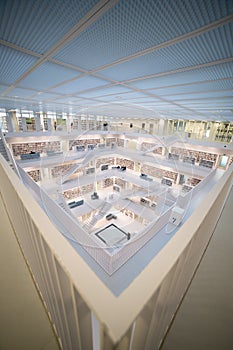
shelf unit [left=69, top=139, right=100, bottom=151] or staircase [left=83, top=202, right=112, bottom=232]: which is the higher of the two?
shelf unit [left=69, top=139, right=100, bottom=151]

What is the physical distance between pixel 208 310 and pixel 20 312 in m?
1.64

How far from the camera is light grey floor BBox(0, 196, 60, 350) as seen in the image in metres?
1.09

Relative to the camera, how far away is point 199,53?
1375 mm

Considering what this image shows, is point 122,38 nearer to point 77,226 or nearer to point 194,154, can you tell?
point 77,226

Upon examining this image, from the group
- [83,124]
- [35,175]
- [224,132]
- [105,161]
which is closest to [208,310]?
[35,175]

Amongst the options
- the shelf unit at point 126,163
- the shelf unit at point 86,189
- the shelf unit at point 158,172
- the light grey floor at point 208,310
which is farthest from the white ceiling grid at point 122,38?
the shelf unit at point 126,163

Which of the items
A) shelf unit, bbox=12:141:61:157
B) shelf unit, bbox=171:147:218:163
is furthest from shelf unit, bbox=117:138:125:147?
shelf unit, bbox=12:141:61:157

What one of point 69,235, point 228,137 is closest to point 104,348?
point 69,235

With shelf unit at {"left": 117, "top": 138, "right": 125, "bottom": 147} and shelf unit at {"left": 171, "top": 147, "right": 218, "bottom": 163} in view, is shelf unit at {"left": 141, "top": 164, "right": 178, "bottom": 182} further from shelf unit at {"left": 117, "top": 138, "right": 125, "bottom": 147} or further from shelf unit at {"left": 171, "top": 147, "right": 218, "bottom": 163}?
shelf unit at {"left": 117, "top": 138, "right": 125, "bottom": 147}

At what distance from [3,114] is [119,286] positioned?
1316 centimetres

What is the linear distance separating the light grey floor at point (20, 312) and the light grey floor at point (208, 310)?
0.96m

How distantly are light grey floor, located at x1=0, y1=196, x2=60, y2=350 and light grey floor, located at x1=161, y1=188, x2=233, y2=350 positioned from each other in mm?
961

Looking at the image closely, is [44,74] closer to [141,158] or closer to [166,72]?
[166,72]

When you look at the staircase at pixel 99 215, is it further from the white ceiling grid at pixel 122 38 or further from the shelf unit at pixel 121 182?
the white ceiling grid at pixel 122 38
